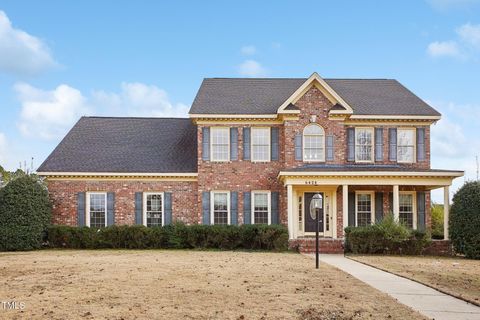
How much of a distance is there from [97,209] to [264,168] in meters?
8.61

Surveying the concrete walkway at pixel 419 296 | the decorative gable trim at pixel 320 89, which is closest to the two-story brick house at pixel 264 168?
the decorative gable trim at pixel 320 89

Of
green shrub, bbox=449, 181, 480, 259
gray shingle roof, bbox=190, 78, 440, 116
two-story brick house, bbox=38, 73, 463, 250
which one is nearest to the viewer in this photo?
green shrub, bbox=449, 181, 480, 259

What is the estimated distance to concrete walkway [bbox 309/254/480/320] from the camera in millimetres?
10492

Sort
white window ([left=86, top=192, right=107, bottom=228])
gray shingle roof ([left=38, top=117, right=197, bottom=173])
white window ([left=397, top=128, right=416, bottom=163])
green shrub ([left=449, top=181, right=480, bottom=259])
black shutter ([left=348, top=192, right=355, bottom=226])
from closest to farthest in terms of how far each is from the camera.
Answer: green shrub ([left=449, top=181, right=480, bottom=259])
black shutter ([left=348, top=192, right=355, bottom=226])
white window ([left=86, top=192, right=107, bottom=228])
white window ([left=397, top=128, right=416, bottom=163])
gray shingle roof ([left=38, top=117, right=197, bottom=173])

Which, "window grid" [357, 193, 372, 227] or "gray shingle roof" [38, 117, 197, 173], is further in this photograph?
"gray shingle roof" [38, 117, 197, 173]

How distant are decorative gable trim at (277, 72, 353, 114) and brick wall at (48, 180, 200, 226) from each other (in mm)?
6179

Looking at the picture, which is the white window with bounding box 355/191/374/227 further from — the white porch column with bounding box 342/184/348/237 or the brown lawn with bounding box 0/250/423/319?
the brown lawn with bounding box 0/250/423/319

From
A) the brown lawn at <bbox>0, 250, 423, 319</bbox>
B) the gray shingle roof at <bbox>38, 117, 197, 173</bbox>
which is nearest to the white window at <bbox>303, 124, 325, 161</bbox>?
the gray shingle roof at <bbox>38, 117, 197, 173</bbox>

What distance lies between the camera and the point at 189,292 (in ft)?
40.5

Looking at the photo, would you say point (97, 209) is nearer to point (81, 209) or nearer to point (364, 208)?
point (81, 209)

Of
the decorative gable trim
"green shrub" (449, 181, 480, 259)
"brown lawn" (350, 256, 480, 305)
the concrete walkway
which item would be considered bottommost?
"brown lawn" (350, 256, 480, 305)

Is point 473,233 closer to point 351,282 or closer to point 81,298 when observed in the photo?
point 351,282

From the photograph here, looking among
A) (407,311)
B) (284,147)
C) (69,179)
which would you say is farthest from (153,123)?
(407,311)

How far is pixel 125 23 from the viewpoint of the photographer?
2103 cm
